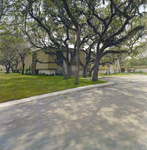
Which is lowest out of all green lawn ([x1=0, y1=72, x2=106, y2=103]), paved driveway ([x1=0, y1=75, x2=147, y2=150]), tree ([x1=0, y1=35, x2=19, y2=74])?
paved driveway ([x1=0, y1=75, x2=147, y2=150])

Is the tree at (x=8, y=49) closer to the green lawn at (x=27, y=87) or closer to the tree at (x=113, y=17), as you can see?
the green lawn at (x=27, y=87)

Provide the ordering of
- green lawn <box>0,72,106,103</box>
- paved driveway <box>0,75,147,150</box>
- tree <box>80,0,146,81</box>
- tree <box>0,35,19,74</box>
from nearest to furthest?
paved driveway <box>0,75,147,150</box> → green lawn <box>0,72,106,103</box> → tree <box>80,0,146,81</box> → tree <box>0,35,19,74</box>

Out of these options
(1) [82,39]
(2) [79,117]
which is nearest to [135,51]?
A: (1) [82,39]

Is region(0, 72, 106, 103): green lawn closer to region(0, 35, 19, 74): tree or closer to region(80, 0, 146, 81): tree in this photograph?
region(80, 0, 146, 81): tree

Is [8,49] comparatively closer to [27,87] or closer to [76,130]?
[27,87]

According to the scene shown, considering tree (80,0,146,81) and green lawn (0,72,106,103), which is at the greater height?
tree (80,0,146,81)

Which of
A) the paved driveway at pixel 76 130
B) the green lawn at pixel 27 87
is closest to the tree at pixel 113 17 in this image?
the green lawn at pixel 27 87

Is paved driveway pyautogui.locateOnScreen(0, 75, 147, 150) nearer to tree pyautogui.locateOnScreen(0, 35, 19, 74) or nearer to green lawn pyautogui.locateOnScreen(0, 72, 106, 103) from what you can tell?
green lawn pyautogui.locateOnScreen(0, 72, 106, 103)

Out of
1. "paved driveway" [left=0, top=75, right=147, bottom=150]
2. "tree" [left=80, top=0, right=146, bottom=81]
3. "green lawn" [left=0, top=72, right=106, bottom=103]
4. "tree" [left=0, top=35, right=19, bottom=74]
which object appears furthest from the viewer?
"tree" [left=0, top=35, right=19, bottom=74]

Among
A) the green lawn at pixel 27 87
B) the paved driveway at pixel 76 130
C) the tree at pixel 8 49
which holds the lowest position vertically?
the paved driveway at pixel 76 130

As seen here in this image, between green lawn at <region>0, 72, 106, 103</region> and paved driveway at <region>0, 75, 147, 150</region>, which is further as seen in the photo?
green lawn at <region>0, 72, 106, 103</region>

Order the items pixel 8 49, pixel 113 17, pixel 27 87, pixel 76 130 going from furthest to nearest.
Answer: pixel 8 49
pixel 113 17
pixel 27 87
pixel 76 130

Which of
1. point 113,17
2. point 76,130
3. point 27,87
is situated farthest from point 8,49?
point 76,130

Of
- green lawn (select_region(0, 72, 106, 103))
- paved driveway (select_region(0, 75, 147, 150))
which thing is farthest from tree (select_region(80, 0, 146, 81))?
paved driveway (select_region(0, 75, 147, 150))
